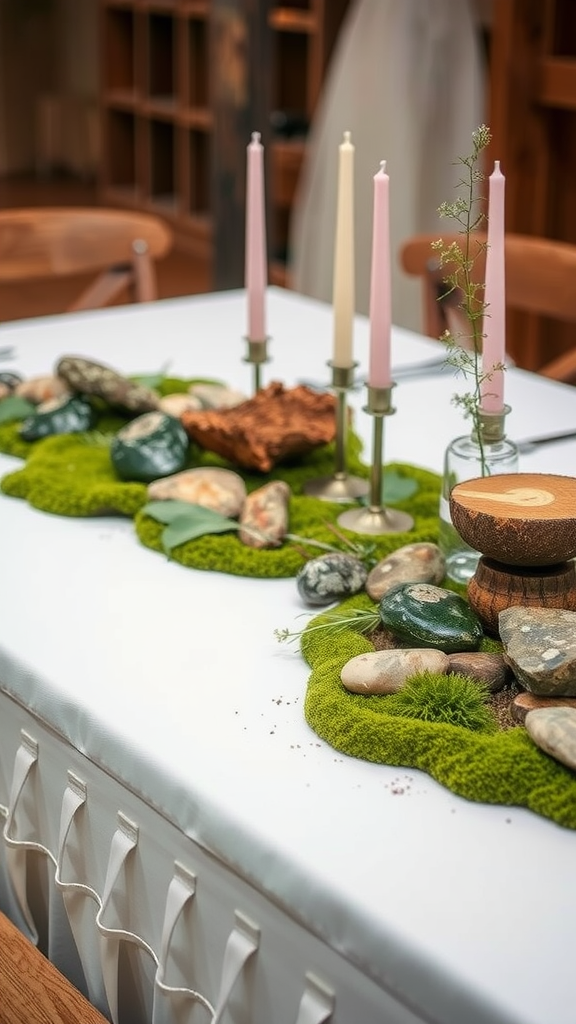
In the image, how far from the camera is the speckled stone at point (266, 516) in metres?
1.15

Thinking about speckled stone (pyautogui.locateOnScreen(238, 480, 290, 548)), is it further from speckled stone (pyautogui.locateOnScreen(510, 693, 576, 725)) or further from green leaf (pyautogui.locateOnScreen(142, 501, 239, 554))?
speckled stone (pyautogui.locateOnScreen(510, 693, 576, 725))

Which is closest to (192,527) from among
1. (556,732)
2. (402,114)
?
(556,732)

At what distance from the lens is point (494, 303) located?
1.01 metres

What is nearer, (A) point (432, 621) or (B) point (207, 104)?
(A) point (432, 621)

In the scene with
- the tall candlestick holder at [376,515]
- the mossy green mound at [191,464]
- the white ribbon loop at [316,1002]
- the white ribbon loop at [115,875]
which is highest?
the tall candlestick holder at [376,515]

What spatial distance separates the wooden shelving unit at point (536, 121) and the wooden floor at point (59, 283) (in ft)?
6.61

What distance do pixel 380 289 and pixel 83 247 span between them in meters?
1.32

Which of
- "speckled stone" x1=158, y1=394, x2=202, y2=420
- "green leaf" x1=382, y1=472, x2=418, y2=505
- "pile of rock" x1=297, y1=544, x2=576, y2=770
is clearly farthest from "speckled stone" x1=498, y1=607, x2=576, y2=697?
"speckled stone" x1=158, y1=394, x2=202, y2=420

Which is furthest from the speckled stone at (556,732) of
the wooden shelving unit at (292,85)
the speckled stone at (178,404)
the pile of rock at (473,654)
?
the wooden shelving unit at (292,85)

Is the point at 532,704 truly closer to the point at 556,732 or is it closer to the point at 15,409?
the point at 556,732

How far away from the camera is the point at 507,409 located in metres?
1.05

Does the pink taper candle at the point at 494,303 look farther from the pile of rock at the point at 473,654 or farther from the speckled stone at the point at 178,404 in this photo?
the speckled stone at the point at 178,404

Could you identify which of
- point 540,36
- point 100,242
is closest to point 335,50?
point 540,36

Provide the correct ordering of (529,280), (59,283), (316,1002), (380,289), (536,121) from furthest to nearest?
(59,283), (536,121), (529,280), (380,289), (316,1002)
